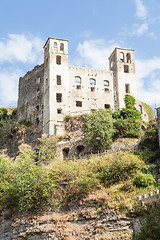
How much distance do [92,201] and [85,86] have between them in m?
19.8

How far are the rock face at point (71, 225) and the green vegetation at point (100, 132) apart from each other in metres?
8.61

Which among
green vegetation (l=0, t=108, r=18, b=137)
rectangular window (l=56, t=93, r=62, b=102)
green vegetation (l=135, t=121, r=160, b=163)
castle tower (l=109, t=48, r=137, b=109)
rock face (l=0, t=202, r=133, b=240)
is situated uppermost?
castle tower (l=109, t=48, r=137, b=109)

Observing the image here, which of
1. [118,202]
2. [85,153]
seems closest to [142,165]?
[118,202]

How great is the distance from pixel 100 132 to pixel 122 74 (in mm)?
13342

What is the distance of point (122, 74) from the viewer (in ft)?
→ 135

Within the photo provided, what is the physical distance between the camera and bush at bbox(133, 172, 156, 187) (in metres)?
22.0

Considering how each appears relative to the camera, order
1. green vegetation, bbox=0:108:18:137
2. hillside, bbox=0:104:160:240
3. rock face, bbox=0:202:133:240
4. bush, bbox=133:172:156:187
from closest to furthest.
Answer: rock face, bbox=0:202:133:240 < hillside, bbox=0:104:160:240 < bush, bbox=133:172:156:187 < green vegetation, bbox=0:108:18:137

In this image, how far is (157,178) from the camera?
75.2 feet

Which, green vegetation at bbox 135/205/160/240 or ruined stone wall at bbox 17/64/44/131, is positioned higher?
ruined stone wall at bbox 17/64/44/131

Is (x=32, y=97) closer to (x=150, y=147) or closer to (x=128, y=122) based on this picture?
(x=128, y=122)

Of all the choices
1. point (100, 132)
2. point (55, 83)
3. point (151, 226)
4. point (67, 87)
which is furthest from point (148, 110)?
point (151, 226)

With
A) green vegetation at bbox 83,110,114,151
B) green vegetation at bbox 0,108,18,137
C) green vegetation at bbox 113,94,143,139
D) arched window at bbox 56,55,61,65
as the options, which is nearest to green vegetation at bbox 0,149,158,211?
green vegetation at bbox 83,110,114,151

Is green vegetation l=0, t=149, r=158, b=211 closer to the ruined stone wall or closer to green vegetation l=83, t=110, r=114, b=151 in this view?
green vegetation l=83, t=110, r=114, b=151

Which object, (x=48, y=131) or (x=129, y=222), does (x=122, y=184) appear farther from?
(x=48, y=131)
